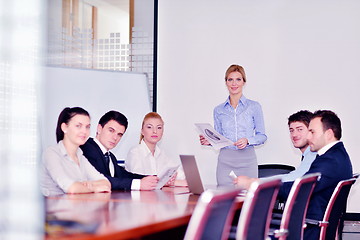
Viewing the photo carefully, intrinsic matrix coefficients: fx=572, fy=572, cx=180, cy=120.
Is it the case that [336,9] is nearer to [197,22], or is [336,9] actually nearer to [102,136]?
[197,22]

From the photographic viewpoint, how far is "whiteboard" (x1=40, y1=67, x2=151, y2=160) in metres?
6.01

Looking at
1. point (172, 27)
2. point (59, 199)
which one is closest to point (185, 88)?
point (172, 27)

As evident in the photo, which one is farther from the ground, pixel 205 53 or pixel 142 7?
pixel 142 7

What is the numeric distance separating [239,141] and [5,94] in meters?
3.78

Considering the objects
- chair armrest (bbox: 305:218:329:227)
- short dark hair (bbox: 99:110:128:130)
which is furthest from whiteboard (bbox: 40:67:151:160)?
chair armrest (bbox: 305:218:329:227)

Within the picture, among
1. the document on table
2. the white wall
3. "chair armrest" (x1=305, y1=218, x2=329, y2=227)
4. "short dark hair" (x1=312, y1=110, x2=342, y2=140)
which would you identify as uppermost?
the white wall

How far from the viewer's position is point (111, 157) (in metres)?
4.62

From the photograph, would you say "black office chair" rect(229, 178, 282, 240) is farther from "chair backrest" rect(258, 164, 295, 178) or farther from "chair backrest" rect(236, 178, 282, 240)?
"chair backrest" rect(258, 164, 295, 178)

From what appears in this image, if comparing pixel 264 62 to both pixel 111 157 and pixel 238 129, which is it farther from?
pixel 111 157

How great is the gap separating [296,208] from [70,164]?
155 cm

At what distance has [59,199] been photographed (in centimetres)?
327

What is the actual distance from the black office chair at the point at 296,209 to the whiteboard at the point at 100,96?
309 cm

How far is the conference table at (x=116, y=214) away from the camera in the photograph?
205cm

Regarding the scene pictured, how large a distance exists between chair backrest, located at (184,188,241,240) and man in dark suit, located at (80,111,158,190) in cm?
190
